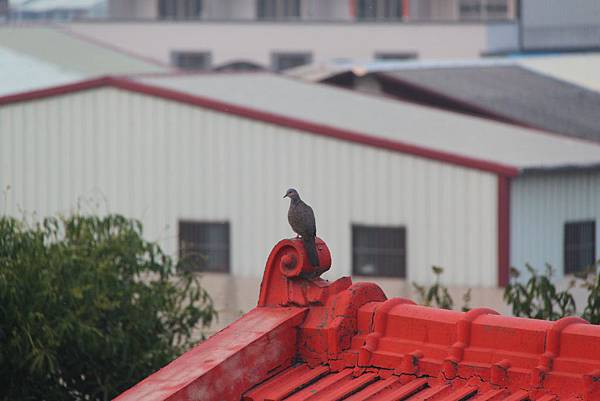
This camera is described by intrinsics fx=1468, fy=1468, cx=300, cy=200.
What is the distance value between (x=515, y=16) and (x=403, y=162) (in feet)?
Result: 132

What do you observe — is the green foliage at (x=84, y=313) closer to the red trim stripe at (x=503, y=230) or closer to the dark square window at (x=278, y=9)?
the red trim stripe at (x=503, y=230)

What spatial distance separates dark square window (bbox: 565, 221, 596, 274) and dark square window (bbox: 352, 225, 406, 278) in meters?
Answer: 2.62

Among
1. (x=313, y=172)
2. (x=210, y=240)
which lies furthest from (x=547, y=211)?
(x=210, y=240)

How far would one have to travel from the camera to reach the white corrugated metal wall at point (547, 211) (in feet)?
71.4

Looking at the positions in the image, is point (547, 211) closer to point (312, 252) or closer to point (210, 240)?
point (210, 240)

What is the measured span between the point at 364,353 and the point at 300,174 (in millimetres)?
13319

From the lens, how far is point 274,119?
23.2 meters

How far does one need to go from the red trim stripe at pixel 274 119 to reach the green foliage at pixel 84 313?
4.89 m

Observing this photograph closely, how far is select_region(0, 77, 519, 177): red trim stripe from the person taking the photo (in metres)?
21.7

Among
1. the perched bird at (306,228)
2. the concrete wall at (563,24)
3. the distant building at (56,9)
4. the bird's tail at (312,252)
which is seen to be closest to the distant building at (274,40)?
the concrete wall at (563,24)

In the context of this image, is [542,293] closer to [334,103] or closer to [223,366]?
[223,366]

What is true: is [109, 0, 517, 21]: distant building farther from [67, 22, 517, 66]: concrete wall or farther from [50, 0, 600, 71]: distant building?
[67, 22, 517, 66]: concrete wall

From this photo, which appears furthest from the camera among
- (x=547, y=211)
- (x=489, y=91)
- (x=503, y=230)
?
(x=489, y=91)

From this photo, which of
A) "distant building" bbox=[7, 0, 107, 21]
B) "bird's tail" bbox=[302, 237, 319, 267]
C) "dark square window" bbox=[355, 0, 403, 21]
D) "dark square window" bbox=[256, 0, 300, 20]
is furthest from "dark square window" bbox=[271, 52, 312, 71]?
"bird's tail" bbox=[302, 237, 319, 267]
